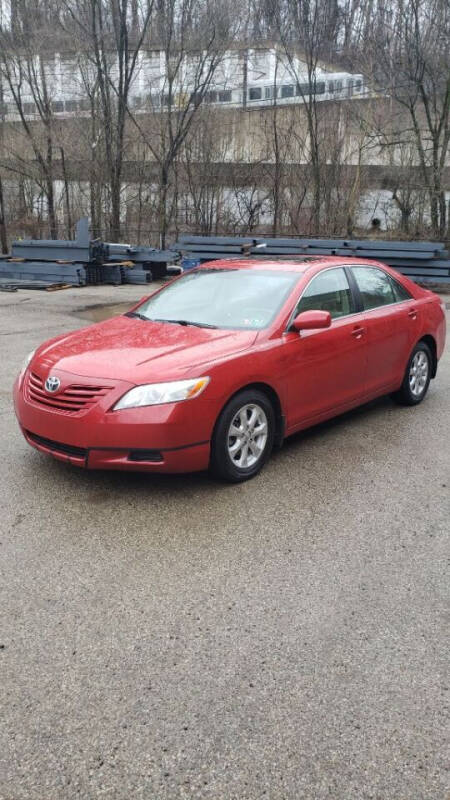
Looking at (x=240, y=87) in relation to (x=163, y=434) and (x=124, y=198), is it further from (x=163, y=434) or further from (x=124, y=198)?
(x=163, y=434)

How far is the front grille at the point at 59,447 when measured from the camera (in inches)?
154

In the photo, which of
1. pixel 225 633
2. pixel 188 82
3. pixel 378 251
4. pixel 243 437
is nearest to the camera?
pixel 225 633

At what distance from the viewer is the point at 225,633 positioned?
2771mm

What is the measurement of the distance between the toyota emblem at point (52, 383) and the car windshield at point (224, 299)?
121 centimetres

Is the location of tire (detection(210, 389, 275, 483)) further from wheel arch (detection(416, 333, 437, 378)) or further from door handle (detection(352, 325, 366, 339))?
wheel arch (detection(416, 333, 437, 378))

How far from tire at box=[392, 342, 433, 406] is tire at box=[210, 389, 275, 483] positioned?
228cm

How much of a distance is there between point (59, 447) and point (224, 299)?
1896 millimetres

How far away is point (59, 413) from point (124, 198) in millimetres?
22833

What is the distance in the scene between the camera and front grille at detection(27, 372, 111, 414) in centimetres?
390

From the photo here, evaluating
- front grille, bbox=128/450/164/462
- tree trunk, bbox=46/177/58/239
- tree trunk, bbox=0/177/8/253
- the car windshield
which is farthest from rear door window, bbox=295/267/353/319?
tree trunk, bbox=46/177/58/239

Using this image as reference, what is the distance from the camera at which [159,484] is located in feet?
14.1

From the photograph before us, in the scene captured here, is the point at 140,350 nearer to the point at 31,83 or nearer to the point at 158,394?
the point at 158,394

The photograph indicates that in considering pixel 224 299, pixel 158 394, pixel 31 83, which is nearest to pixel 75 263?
pixel 31 83

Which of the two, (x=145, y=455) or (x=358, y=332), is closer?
(x=145, y=455)
